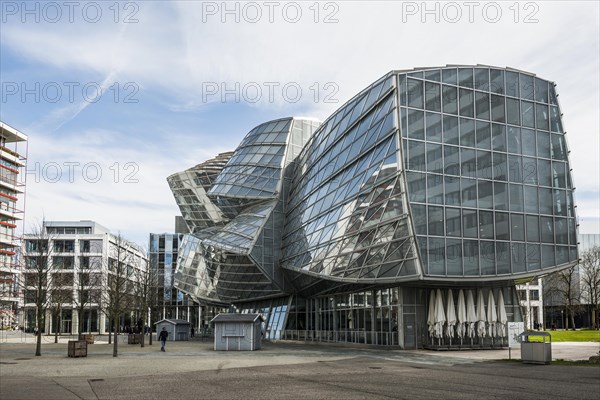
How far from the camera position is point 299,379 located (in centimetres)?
2205

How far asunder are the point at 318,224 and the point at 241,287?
17.2 meters

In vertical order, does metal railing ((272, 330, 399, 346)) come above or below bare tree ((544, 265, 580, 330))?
below

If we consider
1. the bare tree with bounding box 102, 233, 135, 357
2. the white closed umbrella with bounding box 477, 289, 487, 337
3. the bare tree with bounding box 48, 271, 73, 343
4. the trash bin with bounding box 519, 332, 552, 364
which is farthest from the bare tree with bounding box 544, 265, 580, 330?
the bare tree with bounding box 48, 271, 73, 343

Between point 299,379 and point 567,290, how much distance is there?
90092 millimetres

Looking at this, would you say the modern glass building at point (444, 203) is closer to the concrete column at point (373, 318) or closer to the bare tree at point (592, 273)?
the concrete column at point (373, 318)

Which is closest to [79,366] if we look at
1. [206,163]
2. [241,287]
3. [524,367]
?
[524,367]

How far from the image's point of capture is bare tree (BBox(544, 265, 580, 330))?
289ft

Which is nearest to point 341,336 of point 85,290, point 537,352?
point 537,352

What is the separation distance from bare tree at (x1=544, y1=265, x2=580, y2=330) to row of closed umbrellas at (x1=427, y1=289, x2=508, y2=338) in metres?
47.1

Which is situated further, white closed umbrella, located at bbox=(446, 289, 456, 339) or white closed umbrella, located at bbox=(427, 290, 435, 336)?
white closed umbrella, located at bbox=(427, 290, 435, 336)

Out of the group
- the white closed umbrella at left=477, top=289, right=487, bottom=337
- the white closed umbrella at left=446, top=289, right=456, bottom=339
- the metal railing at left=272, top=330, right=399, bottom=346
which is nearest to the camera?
the white closed umbrella at left=446, top=289, right=456, bottom=339

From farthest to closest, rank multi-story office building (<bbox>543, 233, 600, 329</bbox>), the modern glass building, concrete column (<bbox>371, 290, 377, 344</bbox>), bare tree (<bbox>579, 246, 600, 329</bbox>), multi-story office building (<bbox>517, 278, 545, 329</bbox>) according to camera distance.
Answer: multi-story office building (<bbox>517, 278, 545, 329</bbox>), multi-story office building (<bbox>543, 233, 600, 329</bbox>), bare tree (<bbox>579, 246, 600, 329</bbox>), concrete column (<bbox>371, 290, 377, 344</bbox>), the modern glass building

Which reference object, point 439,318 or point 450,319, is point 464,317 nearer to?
point 450,319

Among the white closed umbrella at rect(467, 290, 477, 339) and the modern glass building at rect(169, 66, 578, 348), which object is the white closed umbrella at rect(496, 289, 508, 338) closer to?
the modern glass building at rect(169, 66, 578, 348)
